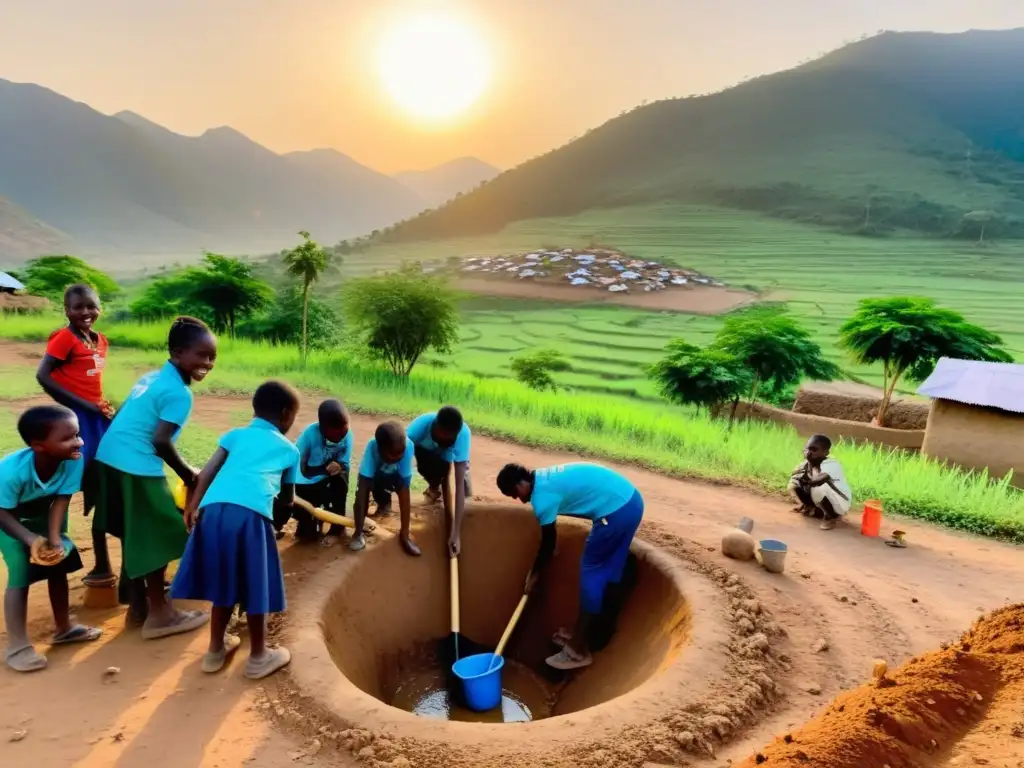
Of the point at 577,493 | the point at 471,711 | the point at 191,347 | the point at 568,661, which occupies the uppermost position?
the point at 191,347

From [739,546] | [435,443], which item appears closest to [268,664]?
[435,443]

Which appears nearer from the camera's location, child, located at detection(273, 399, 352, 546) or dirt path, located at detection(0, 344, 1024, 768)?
dirt path, located at detection(0, 344, 1024, 768)

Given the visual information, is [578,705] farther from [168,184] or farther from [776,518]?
[168,184]

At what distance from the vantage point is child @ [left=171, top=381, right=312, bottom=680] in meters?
2.46

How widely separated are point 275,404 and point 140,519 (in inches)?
32.1

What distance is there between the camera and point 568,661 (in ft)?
12.0

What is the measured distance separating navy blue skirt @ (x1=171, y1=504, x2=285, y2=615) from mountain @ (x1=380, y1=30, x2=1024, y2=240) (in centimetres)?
3993

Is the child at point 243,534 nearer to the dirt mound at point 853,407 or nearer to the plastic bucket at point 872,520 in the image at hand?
the plastic bucket at point 872,520

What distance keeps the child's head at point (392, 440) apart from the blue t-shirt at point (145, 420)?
1.00 meters

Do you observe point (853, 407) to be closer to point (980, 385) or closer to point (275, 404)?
point (980, 385)

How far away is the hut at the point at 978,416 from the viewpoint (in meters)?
6.19

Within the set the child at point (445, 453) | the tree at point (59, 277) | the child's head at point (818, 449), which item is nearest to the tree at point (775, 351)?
the child's head at point (818, 449)

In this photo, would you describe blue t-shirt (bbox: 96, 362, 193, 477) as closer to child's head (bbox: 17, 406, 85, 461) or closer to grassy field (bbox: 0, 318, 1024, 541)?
child's head (bbox: 17, 406, 85, 461)

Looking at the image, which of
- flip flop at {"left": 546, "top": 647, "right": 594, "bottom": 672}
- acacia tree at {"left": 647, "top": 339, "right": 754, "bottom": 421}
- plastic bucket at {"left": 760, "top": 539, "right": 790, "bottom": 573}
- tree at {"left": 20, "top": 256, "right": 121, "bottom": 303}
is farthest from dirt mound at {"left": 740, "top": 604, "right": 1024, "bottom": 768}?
tree at {"left": 20, "top": 256, "right": 121, "bottom": 303}
